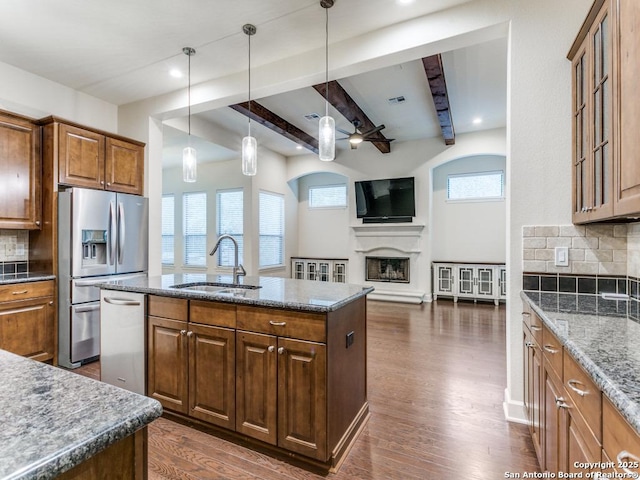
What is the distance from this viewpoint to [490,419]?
7.89 ft

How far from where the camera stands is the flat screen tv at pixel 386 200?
6801mm

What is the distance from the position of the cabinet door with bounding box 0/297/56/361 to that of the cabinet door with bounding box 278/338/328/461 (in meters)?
2.82

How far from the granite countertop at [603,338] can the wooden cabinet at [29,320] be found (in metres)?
4.18

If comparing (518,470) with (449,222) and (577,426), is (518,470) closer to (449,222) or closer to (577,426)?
(577,426)

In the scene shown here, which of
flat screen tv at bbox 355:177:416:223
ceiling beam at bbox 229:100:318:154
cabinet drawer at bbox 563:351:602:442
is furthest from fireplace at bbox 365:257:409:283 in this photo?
cabinet drawer at bbox 563:351:602:442

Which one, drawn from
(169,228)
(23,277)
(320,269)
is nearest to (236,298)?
(23,277)

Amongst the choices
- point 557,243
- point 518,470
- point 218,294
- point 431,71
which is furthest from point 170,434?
point 431,71

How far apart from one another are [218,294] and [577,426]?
1.86m

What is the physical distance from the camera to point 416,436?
2.22m

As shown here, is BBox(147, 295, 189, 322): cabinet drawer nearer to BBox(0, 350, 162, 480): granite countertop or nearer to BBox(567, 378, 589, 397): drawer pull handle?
BBox(0, 350, 162, 480): granite countertop

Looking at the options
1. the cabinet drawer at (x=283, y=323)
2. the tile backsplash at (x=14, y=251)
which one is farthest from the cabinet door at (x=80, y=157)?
the cabinet drawer at (x=283, y=323)

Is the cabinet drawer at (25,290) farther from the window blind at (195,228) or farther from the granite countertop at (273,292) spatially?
the window blind at (195,228)

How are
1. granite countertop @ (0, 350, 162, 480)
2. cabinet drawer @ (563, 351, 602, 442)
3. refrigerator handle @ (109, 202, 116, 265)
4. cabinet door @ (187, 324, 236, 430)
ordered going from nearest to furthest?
granite countertop @ (0, 350, 162, 480), cabinet drawer @ (563, 351, 602, 442), cabinet door @ (187, 324, 236, 430), refrigerator handle @ (109, 202, 116, 265)

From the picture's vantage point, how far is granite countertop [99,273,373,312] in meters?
1.91
